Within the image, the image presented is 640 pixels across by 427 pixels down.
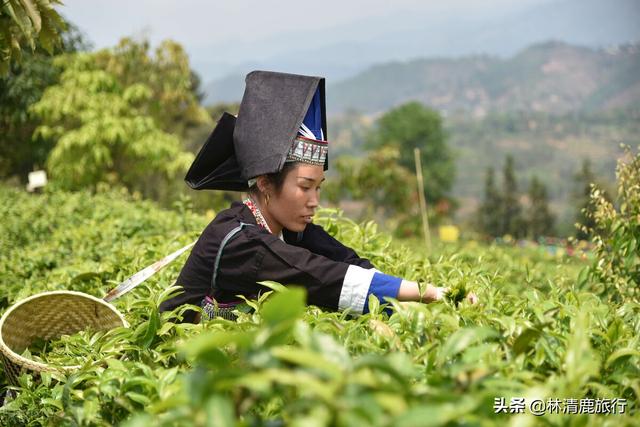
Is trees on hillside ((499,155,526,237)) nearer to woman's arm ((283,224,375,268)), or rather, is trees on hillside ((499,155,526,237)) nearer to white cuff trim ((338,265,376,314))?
woman's arm ((283,224,375,268))

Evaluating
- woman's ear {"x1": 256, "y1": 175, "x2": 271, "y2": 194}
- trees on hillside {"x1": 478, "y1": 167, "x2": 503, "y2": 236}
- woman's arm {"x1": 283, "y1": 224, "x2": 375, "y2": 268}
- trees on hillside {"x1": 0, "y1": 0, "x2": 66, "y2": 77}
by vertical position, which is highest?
trees on hillside {"x1": 0, "y1": 0, "x2": 66, "y2": 77}

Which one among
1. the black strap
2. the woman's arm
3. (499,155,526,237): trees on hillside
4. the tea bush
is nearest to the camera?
the tea bush

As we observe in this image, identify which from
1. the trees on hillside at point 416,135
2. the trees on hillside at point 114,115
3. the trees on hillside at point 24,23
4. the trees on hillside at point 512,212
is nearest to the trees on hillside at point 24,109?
the trees on hillside at point 114,115

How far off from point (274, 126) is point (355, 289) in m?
0.64

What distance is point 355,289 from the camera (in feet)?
6.77

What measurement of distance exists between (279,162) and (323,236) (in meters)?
0.51

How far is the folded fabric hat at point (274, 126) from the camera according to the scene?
2.27m

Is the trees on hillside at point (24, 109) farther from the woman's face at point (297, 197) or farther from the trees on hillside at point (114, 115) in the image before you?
the woman's face at point (297, 197)

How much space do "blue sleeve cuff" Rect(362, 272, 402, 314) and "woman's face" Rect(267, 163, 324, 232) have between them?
41 cm

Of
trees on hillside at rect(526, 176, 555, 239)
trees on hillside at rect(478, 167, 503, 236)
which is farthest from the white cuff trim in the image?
trees on hillside at rect(478, 167, 503, 236)

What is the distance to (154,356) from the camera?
5.57 feet

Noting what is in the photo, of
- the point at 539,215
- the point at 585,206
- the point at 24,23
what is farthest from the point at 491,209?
the point at 24,23

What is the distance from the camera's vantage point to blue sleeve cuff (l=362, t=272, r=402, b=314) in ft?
6.72

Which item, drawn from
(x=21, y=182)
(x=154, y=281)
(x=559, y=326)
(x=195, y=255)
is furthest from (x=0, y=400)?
(x=21, y=182)
